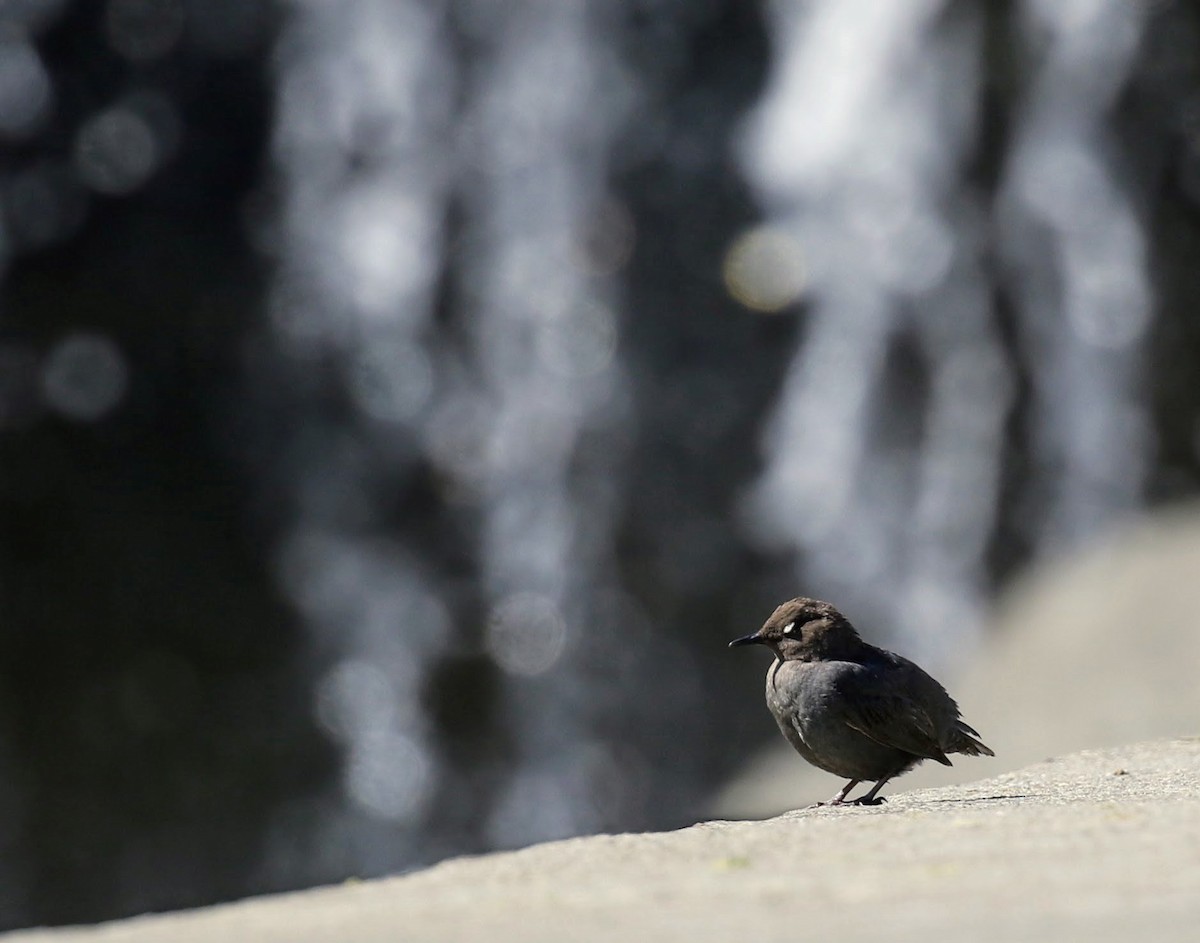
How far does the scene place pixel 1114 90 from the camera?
20109 millimetres

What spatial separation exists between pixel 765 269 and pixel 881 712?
15876mm

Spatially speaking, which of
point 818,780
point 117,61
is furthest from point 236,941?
point 117,61

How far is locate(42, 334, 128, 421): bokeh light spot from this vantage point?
21.1 meters

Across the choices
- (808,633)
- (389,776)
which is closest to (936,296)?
(389,776)

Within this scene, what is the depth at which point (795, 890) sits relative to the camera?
137 inches

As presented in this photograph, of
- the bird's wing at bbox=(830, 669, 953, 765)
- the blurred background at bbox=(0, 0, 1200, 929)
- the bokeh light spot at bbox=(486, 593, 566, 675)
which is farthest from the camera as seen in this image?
the bokeh light spot at bbox=(486, 593, 566, 675)

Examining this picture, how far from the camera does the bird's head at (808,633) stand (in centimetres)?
611

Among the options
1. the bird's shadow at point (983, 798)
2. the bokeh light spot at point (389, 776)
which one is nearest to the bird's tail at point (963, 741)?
the bird's shadow at point (983, 798)

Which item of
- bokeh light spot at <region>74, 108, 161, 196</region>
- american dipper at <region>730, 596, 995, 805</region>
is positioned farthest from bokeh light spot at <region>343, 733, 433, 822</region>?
american dipper at <region>730, 596, 995, 805</region>

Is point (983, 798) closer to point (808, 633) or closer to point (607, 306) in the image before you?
point (808, 633)

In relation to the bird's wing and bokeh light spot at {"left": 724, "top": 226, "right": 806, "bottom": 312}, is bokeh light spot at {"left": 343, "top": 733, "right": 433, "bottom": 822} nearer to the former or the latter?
bokeh light spot at {"left": 724, "top": 226, "right": 806, "bottom": 312}

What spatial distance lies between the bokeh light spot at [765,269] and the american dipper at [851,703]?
49.7ft

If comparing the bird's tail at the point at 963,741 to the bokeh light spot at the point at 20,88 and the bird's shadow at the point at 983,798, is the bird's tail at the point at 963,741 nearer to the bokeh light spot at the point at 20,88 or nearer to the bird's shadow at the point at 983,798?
the bird's shadow at the point at 983,798

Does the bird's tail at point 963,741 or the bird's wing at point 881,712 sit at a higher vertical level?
the bird's wing at point 881,712
